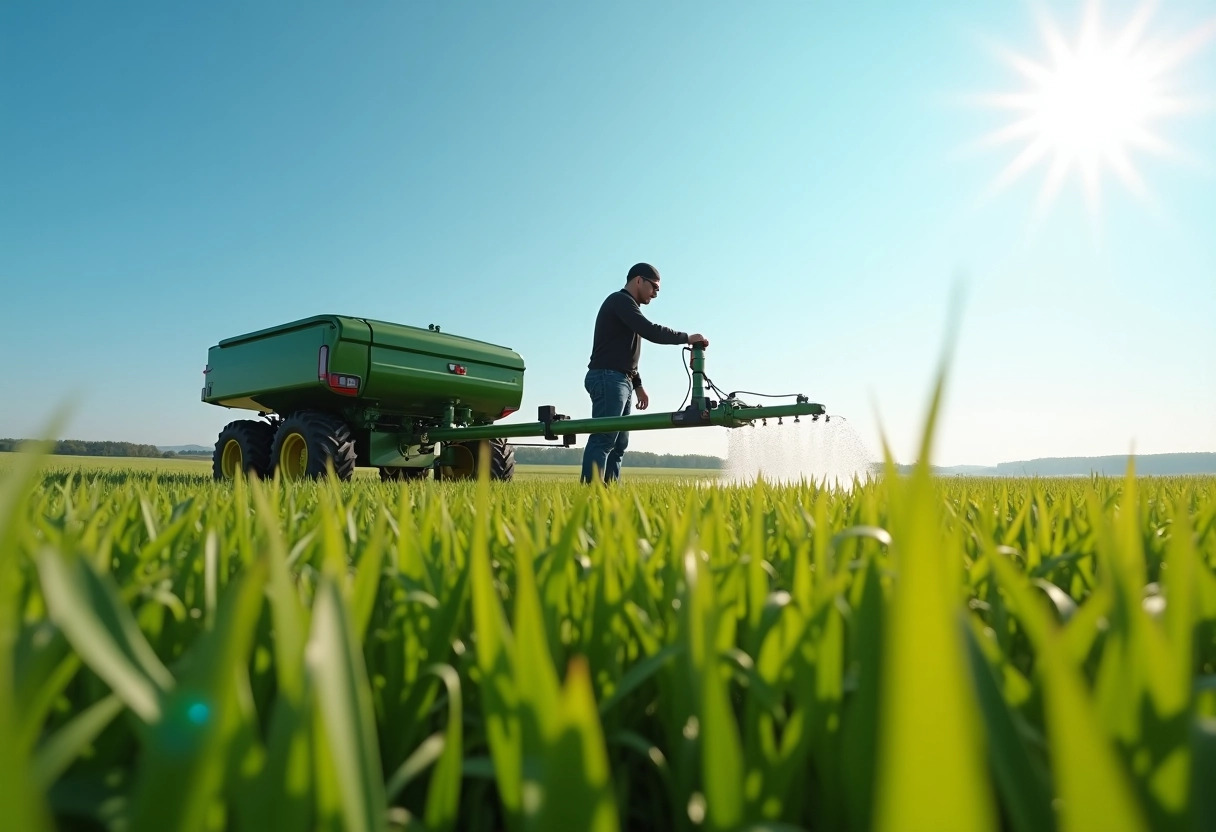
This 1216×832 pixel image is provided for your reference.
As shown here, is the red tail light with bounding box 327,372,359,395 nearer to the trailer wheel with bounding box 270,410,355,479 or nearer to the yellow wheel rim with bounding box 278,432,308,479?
the trailer wheel with bounding box 270,410,355,479

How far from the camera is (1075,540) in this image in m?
1.21

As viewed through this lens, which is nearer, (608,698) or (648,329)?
(608,698)

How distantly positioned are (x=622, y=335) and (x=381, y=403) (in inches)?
108

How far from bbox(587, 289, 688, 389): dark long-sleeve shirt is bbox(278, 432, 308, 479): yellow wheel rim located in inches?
116

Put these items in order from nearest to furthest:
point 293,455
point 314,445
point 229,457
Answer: point 314,445
point 293,455
point 229,457

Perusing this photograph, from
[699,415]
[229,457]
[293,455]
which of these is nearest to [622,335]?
[699,415]

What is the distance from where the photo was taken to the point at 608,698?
0.56 metres

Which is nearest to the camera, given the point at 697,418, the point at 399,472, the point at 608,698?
the point at 608,698

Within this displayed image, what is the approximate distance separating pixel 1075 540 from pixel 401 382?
648 cm

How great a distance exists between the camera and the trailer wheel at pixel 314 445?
620 centimetres

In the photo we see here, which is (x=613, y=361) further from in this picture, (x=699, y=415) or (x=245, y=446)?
(x=245, y=446)

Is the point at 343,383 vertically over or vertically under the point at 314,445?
over

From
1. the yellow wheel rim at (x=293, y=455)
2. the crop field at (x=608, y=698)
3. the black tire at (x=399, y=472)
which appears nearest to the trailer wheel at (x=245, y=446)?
the yellow wheel rim at (x=293, y=455)

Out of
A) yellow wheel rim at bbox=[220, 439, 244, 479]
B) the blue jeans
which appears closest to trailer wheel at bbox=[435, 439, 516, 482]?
the blue jeans
